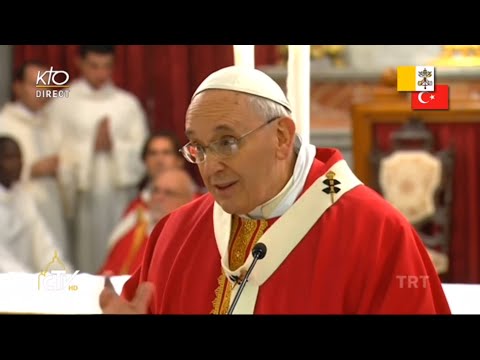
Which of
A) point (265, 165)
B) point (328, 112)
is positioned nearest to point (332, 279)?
point (265, 165)

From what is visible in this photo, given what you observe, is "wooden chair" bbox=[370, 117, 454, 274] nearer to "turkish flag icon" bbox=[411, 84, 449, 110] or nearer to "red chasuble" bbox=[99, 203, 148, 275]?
"red chasuble" bbox=[99, 203, 148, 275]

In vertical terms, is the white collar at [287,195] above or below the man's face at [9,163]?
below

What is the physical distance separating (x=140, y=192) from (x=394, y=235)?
2.45 metres

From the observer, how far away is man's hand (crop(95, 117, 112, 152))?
6.40 meters

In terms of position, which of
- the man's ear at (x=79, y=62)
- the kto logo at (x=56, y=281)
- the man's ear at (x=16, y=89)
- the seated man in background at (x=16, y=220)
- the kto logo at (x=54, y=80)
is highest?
the man's ear at (x=79, y=62)

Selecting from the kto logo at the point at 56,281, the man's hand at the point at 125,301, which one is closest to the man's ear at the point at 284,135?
the man's hand at the point at 125,301

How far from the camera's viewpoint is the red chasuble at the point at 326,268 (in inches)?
156

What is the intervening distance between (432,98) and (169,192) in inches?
73.0

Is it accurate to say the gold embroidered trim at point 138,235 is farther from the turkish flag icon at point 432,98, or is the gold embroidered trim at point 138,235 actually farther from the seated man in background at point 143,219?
the turkish flag icon at point 432,98

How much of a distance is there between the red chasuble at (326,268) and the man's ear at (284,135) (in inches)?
5.4

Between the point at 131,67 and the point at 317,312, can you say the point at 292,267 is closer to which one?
the point at 317,312

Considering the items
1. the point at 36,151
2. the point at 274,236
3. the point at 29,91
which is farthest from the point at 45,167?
the point at 274,236

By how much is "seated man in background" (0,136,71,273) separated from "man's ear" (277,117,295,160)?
1788 mm
